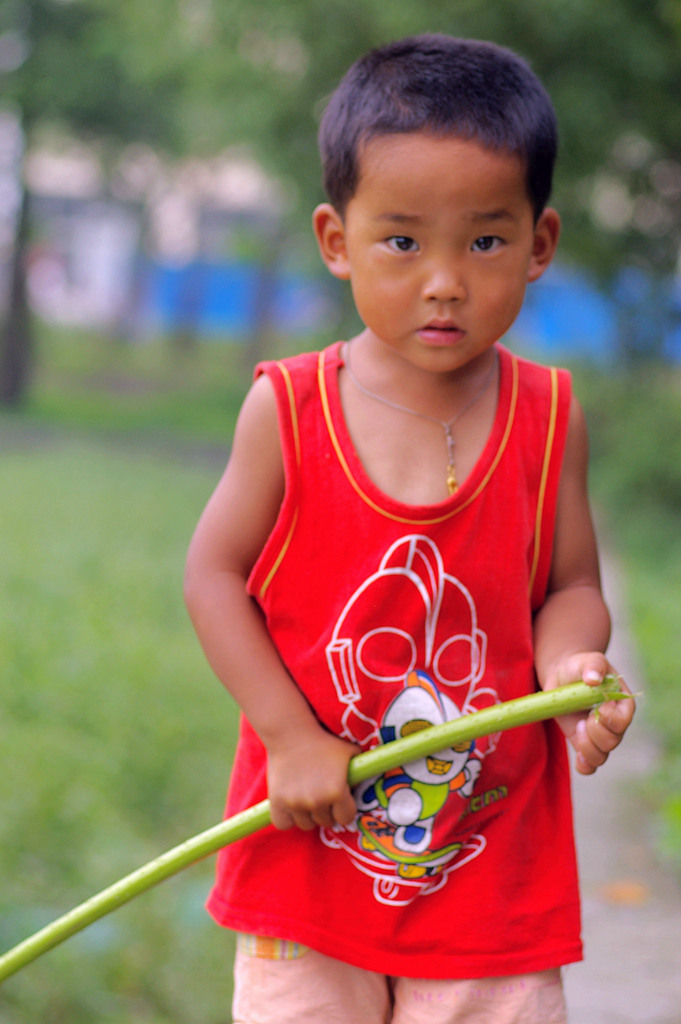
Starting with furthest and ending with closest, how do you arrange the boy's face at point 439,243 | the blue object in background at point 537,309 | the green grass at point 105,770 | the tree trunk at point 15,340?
the tree trunk at point 15,340
the blue object in background at point 537,309
the green grass at point 105,770
the boy's face at point 439,243

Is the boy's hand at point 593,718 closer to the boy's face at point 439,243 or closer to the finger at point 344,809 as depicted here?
the finger at point 344,809

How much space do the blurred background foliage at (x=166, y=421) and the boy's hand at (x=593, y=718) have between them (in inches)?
48.7

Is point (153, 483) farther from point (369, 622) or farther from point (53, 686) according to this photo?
point (369, 622)

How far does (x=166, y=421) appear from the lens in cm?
1633

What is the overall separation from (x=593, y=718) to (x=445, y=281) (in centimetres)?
52

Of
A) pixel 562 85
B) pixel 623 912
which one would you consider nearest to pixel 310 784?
pixel 623 912

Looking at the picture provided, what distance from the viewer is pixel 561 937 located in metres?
1.60

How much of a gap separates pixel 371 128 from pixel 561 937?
1.02 meters

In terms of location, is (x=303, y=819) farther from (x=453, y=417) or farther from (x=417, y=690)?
(x=453, y=417)

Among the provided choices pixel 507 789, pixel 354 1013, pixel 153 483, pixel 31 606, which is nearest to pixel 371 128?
pixel 507 789

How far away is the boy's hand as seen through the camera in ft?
4.57

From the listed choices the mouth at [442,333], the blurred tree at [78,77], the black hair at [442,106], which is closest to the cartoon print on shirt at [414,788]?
the mouth at [442,333]

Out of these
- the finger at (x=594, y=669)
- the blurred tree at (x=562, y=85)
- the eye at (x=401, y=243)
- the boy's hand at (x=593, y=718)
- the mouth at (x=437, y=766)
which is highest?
the blurred tree at (x=562, y=85)

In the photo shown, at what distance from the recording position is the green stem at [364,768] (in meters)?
1.36
